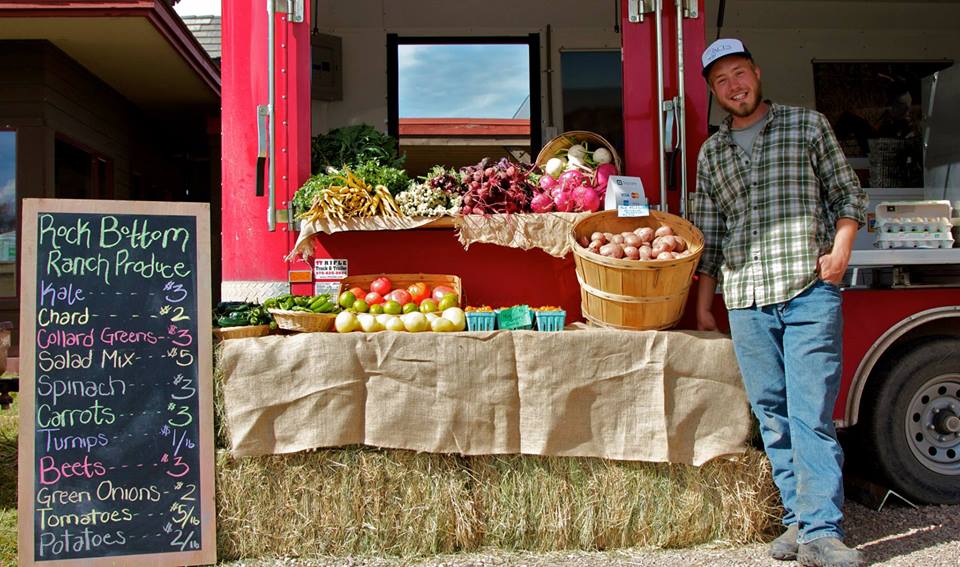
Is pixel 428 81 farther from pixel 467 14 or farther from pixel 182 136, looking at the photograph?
pixel 182 136

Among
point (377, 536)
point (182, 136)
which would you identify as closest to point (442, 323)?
point (377, 536)

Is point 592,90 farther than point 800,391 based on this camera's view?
Yes

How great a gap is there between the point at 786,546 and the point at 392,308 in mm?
2228

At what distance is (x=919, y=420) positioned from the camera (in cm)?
438

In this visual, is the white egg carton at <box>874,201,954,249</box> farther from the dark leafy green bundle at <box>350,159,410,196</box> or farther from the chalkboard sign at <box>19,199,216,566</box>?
the chalkboard sign at <box>19,199,216,566</box>

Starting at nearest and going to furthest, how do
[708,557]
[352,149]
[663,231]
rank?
[708,557], [663,231], [352,149]

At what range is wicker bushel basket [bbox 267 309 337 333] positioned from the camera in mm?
3891

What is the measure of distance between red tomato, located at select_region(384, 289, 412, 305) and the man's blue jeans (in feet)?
A: 5.54

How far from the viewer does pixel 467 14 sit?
24.3ft

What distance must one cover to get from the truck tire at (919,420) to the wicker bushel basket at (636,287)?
1393 mm

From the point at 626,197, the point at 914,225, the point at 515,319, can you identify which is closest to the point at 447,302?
the point at 515,319

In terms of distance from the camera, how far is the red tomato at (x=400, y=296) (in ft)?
13.8

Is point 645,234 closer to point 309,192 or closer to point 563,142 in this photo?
point 563,142

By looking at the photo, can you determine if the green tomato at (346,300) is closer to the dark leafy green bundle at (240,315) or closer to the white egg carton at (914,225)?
the dark leafy green bundle at (240,315)
